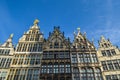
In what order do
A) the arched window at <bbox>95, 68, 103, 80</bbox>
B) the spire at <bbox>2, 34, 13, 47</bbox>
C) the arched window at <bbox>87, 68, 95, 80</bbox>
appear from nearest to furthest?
the arched window at <bbox>95, 68, 103, 80</bbox>, the arched window at <bbox>87, 68, 95, 80</bbox>, the spire at <bbox>2, 34, 13, 47</bbox>

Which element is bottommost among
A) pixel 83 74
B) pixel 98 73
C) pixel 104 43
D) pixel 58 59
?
pixel 83 74

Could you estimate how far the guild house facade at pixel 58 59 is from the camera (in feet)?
88.8

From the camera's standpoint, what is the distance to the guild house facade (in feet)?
88.8

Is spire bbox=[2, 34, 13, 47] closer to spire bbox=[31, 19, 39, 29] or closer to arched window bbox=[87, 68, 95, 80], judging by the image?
spire bbox=[31, 19, 39, 29]

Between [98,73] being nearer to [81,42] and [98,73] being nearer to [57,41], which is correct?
[81,42]

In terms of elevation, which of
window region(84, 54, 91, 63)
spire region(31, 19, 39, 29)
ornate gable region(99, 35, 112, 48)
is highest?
spire region(31, 19, 39, 29)

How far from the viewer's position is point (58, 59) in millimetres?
28922

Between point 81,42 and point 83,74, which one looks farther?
point 81,42

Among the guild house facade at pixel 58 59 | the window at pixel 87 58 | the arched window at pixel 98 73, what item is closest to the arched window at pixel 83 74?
the guild house facade at pixel 58 59

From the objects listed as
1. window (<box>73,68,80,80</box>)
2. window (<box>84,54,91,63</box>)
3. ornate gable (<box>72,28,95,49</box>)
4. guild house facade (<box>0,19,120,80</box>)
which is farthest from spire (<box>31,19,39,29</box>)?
window (<box>73,68,80,80</box>)

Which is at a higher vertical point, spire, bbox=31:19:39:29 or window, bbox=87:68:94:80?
spire, bbox=31:19:39:29

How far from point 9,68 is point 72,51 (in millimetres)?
12923

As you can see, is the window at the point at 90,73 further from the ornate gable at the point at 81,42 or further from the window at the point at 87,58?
the ornate gable at the point at 81,42

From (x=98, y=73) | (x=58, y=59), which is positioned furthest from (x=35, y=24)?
(x=98, y=73)
